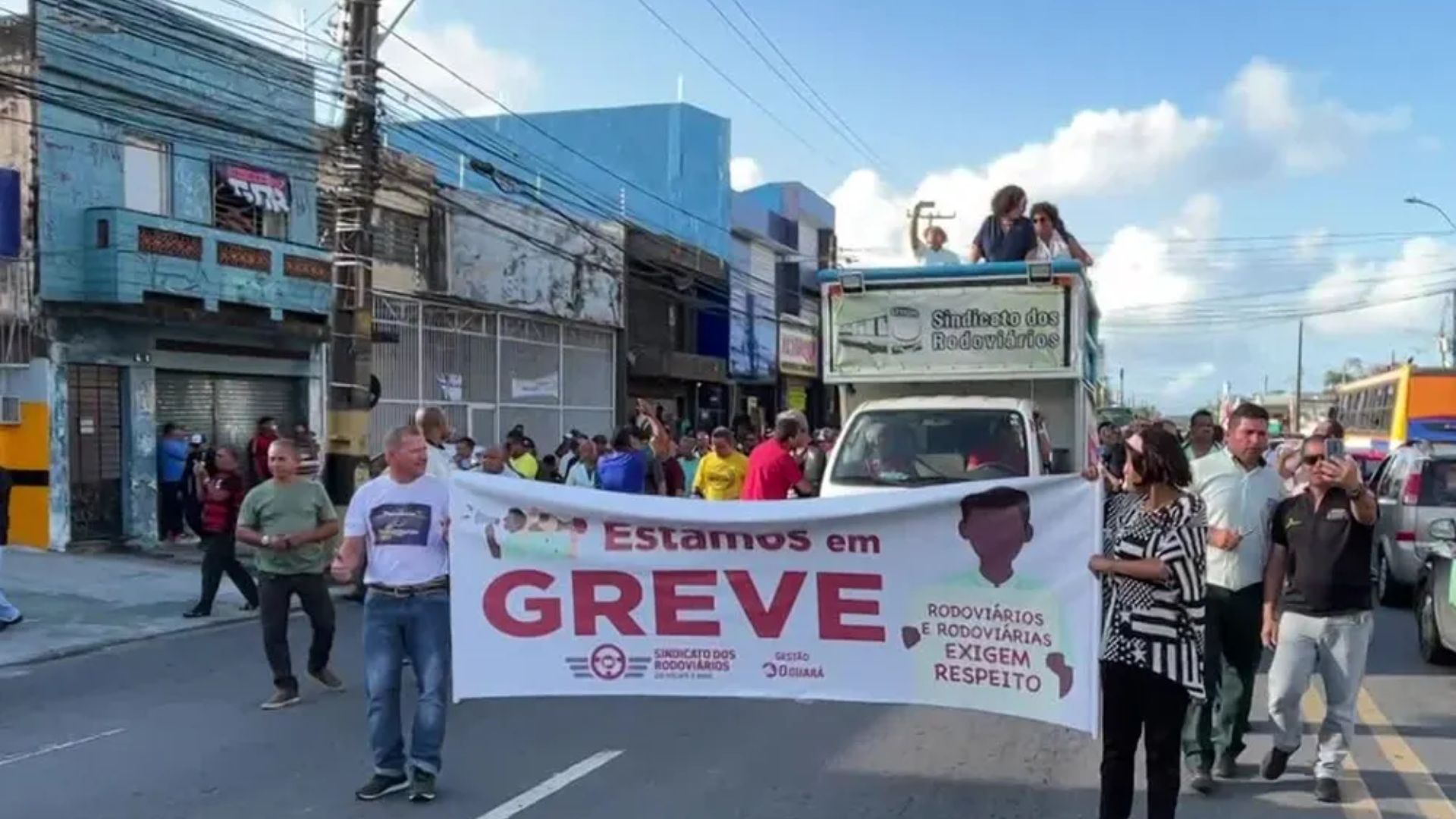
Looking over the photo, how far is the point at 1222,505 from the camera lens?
6859 mm

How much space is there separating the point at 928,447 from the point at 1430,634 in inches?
155

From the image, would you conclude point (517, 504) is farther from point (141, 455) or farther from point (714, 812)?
point (141, 455)

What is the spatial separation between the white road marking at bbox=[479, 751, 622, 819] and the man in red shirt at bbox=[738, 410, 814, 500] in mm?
3437

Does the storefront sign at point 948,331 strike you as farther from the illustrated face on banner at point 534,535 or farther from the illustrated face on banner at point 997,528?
the illustrated face on banner at point 534,535

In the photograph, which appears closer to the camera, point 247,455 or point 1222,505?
point 1222,505

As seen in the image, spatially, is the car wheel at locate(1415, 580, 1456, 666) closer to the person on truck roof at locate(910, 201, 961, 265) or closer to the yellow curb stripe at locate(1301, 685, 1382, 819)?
the yellow curb stripe at locate(1301, 685, 1382, 819)

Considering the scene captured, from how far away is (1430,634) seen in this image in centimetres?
1002

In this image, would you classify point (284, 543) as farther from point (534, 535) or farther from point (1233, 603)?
point (1233, 603)

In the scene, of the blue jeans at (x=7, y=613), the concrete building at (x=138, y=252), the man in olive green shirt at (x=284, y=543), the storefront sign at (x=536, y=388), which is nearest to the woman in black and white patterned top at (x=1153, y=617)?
the man in olive green shirt at (x=284, y=543)

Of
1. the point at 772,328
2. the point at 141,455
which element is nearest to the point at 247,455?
the point at 141,455

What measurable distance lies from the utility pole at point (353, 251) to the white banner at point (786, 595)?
9.61 m

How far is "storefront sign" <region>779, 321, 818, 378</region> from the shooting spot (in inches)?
1665

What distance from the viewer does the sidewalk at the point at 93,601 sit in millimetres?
11867

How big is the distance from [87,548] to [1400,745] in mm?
16117
